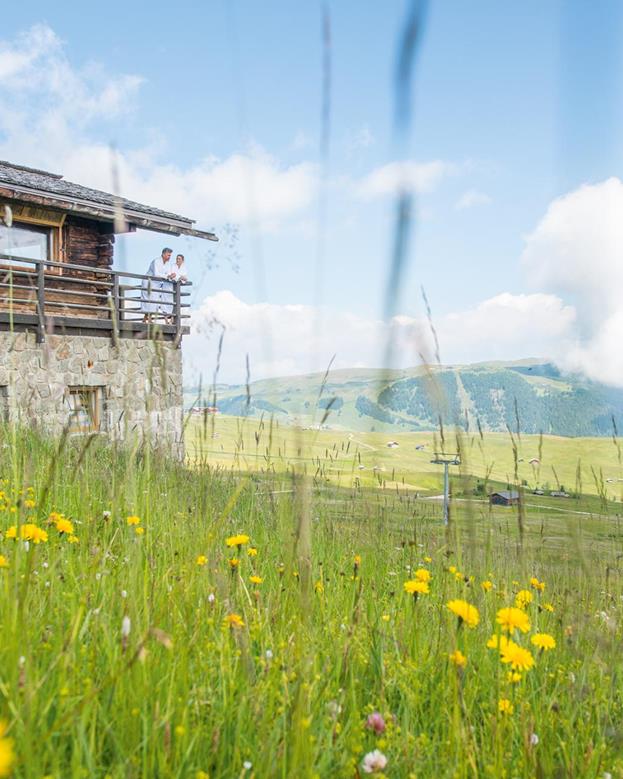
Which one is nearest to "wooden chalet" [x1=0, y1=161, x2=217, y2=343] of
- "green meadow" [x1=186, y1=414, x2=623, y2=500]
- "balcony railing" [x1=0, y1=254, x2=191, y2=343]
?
"balcony railing" [x1=0, y1=254, x2=191, y2=343]

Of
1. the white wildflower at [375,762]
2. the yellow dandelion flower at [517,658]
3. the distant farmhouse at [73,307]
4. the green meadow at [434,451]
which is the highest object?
the distant farmhouse at [73,307]

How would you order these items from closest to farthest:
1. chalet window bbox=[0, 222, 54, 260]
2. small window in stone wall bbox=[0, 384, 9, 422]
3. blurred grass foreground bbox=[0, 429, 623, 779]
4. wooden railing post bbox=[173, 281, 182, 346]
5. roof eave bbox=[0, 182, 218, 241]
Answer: blurred grass foreground bbox=[0, 429, 623, 779]
small window in stone wall bbox=[0, 384, 9, 422]
roof eave bbox=[0, 182, 218, 241]
chalet window bbox=[0, 222, 54, 260]
wooden railing post bbox=[173, 281, 182, 346]

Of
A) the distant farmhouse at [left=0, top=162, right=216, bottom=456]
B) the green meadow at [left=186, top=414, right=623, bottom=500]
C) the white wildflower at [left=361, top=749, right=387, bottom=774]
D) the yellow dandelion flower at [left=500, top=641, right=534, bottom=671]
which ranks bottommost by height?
the white wildflower at [left=361, top=749, right=387, bottom=774]

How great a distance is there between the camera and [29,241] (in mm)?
15109

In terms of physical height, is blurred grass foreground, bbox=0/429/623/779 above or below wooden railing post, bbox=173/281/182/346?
below

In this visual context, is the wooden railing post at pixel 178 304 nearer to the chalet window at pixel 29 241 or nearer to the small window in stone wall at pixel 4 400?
the chalet window at pixel 29 241

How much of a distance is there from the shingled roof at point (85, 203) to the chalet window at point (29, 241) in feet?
3.23

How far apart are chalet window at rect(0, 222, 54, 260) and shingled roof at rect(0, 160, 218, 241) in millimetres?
984

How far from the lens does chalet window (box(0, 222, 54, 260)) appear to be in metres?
14.8

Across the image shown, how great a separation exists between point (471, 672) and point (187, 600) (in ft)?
2.68

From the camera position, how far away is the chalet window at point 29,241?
14.8 meters

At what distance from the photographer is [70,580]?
2.25 meters

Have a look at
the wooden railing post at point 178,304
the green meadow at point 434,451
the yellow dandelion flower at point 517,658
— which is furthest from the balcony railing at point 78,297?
the yellow dandelion flower at point 517,658

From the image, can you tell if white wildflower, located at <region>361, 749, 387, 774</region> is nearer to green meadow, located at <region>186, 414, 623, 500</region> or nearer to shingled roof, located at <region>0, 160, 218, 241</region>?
green meadow, located at <region>186, 414, 623, 500</region>
